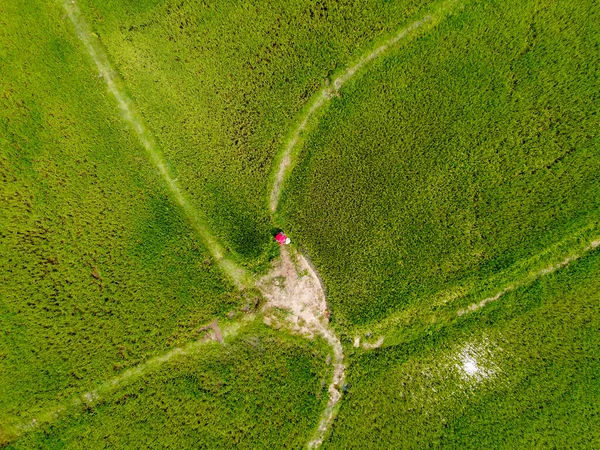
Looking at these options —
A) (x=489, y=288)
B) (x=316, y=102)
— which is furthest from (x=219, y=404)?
(x=316, y=102)

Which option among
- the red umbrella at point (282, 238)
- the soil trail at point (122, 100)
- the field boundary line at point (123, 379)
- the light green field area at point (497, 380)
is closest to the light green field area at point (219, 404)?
the field boundary line at point (123, 379)

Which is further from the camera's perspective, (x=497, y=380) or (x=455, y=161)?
(x=455, y=161)

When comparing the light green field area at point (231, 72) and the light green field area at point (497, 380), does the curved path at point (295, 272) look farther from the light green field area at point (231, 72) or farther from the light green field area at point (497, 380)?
the light green field area at point (497, 380)

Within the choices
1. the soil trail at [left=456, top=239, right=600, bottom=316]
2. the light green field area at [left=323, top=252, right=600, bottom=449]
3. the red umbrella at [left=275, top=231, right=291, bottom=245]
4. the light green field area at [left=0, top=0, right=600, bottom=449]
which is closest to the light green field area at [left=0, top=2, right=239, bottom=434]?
the light green field area at [left=0, top=0, right=600, bottom=449]

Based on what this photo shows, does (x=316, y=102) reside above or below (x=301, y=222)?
above

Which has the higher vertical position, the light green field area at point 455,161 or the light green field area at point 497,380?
the light green field area at point 455,161

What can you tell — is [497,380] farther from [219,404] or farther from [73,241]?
[73,241]
